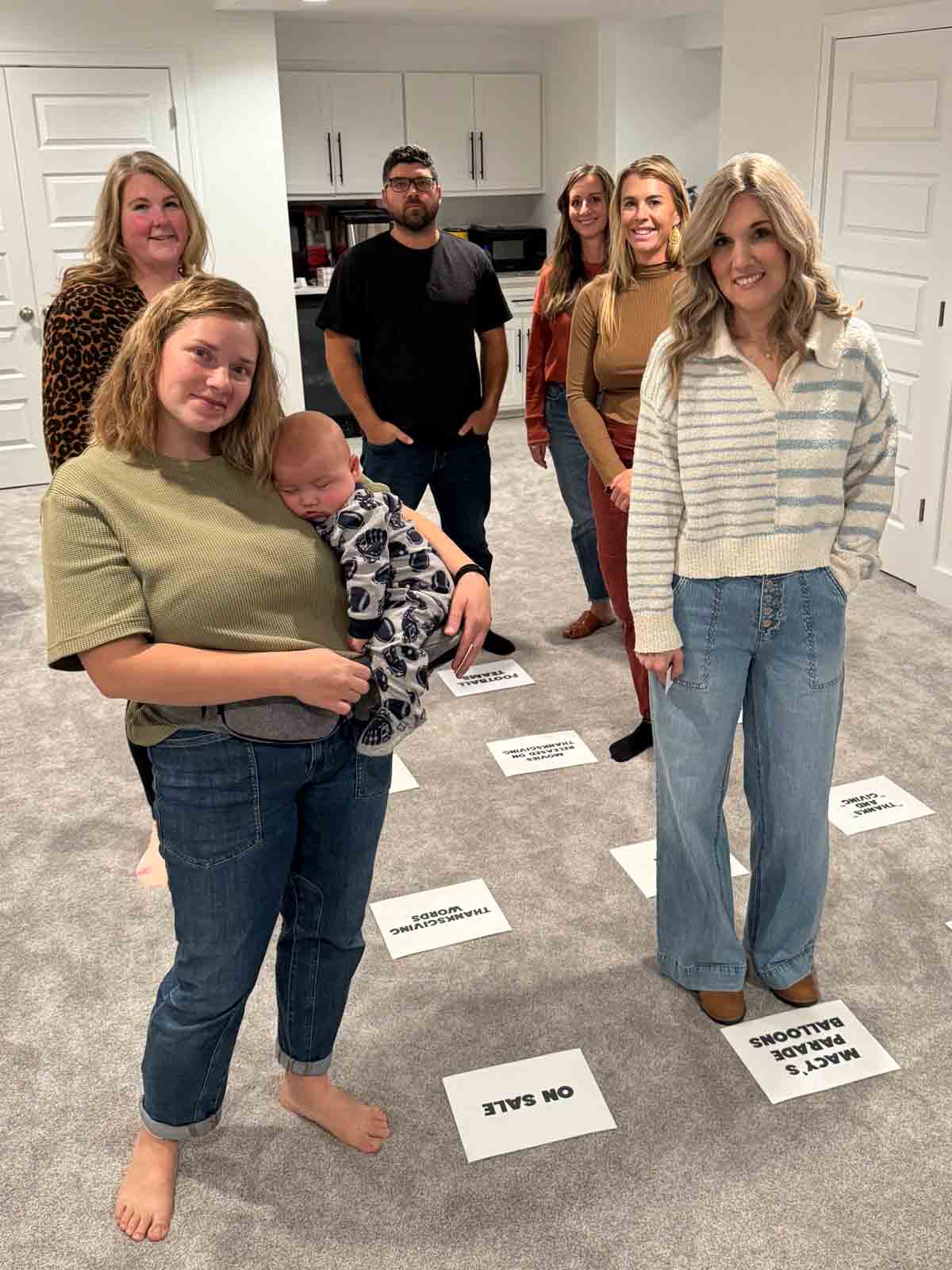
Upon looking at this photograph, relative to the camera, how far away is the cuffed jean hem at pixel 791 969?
2197mm

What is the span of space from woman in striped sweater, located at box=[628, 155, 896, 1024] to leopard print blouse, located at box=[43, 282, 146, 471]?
998 mm

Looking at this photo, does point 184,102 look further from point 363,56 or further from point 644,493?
point 644,493

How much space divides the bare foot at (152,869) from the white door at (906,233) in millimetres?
3006

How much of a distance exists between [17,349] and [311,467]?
17.4 feet

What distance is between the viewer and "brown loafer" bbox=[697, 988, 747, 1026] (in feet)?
7.11

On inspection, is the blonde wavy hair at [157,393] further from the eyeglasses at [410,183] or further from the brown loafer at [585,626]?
the brown loafer at [585,626]

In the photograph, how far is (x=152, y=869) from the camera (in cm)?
272

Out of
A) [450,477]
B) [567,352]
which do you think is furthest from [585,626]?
[567,352]

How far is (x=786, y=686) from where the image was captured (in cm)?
193

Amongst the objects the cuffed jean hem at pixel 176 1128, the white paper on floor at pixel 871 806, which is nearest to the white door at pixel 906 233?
the white paper on floor at pixel 871 806

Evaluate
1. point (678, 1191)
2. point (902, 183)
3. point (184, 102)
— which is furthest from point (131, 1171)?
point (184, 102)

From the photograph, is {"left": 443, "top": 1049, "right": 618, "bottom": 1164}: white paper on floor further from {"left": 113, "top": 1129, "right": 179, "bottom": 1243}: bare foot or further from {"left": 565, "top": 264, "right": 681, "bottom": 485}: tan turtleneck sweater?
{"left": 565, "top": 264, "right": 681, "bottom": 485}: tan turtleneck sweater

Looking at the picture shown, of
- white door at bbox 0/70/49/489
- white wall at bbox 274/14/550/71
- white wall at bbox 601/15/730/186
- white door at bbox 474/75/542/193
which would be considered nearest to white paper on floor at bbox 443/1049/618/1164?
white door at bbox 0/70/49/489

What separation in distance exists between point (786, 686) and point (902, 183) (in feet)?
9.82
